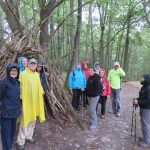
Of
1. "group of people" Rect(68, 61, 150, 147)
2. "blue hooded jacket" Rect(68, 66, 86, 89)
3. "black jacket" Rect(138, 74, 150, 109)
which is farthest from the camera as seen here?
"blue hooded jacket" Rect(68, 66, 86, 89)

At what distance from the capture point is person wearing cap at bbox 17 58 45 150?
18.0ft

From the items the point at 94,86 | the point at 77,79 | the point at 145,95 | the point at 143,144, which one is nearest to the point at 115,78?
the point at 77,79

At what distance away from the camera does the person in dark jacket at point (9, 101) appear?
16.1 feet

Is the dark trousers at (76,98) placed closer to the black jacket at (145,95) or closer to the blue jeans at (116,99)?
the blue jeans at (116,99)

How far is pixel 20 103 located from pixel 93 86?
2673mm

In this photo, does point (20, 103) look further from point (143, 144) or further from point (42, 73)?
point (143, 144)

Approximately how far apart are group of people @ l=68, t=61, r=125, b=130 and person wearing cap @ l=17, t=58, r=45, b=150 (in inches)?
84.5

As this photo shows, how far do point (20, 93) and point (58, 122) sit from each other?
7.33ft

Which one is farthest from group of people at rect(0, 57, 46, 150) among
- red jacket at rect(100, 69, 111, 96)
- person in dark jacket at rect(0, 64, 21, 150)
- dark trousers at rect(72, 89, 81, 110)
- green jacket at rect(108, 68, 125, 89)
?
green jacket at rect(108, 68, 125, 89)

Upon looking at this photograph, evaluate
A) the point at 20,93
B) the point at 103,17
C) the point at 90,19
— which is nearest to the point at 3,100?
the point at 20,93

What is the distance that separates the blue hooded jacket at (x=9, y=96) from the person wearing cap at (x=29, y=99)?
39 centimetres

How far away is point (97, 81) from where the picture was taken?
746cm

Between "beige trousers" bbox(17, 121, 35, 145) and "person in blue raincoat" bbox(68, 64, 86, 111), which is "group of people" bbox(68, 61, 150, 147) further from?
"beige trousers" bbox(17, 121, 35, 145)

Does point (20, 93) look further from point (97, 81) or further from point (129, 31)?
point (129, 31)
